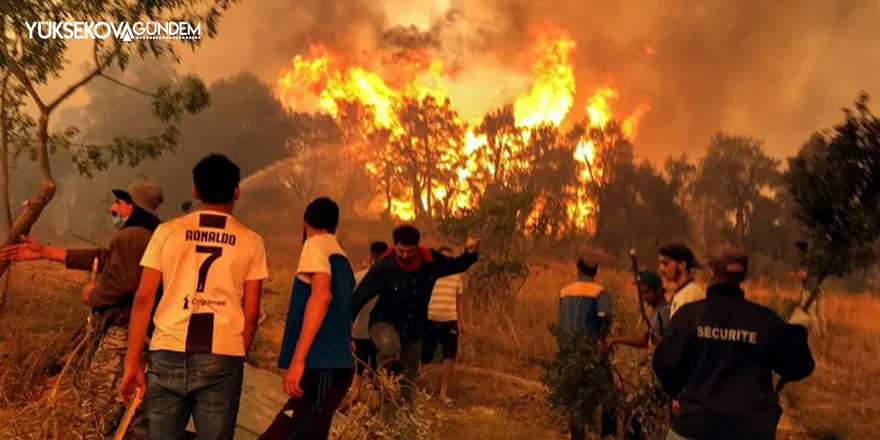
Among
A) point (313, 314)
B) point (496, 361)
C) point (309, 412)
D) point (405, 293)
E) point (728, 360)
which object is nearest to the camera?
point (728, 360)

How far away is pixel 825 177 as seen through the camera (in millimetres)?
6281

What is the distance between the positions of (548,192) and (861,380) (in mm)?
24372

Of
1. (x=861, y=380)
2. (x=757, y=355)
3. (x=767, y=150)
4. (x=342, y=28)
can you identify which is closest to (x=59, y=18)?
(x=757, y=355)

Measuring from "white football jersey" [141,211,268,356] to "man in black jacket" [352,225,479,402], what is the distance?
242 centimetres

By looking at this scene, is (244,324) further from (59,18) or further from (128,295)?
(59,18)

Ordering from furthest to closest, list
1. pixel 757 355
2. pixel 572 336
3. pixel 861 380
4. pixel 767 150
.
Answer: pixel 767 150
pixel 861 380
pixel 572 336
pixel 757 355

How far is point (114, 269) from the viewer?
4.44m

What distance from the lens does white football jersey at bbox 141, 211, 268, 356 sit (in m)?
3.19

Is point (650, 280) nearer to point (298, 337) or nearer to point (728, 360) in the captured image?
point (728, 360)

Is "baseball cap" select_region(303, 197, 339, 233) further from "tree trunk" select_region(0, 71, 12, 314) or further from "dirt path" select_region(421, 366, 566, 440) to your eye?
"tree trunk" select_region(0, 71, 12, 314)

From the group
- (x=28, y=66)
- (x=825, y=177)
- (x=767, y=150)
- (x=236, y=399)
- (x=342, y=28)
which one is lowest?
(x=236, y=399)

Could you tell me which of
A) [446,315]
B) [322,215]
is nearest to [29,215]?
[322,215]

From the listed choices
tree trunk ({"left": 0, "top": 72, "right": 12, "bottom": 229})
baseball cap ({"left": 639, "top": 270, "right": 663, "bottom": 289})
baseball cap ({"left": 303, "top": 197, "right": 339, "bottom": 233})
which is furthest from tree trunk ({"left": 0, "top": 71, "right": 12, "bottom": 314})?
baseball cap ({"left": 639, "top": 270, "right": 663, "bottom": 289})
